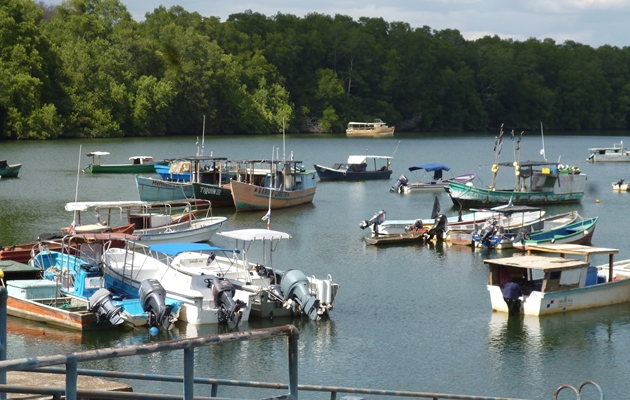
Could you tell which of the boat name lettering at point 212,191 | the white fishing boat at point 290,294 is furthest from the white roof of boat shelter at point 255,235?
the boat name lettering at point 212,191

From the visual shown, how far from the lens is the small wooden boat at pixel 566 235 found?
Result: 36750 mm

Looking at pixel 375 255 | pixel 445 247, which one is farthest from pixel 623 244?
pixel 375 255

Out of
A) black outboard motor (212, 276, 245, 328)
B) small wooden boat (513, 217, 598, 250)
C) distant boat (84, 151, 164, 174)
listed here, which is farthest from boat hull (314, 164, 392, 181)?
black outboard motor (212, 276, 245, 328)

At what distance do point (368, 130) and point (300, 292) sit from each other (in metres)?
120

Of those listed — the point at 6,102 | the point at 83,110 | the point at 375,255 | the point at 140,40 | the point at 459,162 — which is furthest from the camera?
the point at 140,40

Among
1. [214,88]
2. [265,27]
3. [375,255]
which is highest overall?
[265,27]

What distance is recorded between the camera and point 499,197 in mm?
52625

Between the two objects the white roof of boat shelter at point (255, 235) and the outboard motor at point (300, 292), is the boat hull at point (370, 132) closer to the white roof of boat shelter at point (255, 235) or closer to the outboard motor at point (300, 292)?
the white roof of boat shelter at point (255, 235)

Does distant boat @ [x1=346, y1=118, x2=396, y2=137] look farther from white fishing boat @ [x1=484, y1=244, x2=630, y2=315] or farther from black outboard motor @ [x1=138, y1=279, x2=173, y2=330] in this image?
black outboard motor @ [x1=138, y1=279, x2=173, y2=330]

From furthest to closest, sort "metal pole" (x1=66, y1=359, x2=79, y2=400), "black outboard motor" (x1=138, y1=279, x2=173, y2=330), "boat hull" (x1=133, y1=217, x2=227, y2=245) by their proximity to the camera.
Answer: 1. "boat hull" (x1=133, y1=217, x2=227, y2=245)
2. "black outboard motor" (x1=138, y1=279, x2=173, y2=330)
3. "metal pole" (x1=66, y1=359, x2=79, y2=400)

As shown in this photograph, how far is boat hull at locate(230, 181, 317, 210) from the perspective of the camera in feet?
159

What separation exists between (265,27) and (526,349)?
144m

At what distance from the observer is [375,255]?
35906mm

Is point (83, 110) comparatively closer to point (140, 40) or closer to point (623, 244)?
point (140, 40)
